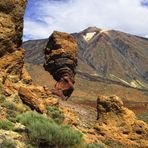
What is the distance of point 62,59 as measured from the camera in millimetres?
39281

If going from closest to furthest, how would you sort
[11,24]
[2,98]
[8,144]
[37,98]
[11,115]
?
1. [8,144]
2. [11,115]
3. [2,98]
4. [37,98]
5. [11,24]

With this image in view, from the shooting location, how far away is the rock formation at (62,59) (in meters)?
38.9

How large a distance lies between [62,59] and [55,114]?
21.1m

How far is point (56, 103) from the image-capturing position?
19328 millimetres

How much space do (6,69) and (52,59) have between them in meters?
19.4

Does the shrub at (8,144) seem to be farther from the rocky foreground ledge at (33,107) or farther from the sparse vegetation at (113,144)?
the sparse vegetation at (113,144)

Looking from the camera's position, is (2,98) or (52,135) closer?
(52,135)

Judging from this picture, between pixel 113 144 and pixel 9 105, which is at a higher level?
pixel 9 105

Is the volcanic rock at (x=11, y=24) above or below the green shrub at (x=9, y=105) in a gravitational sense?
above

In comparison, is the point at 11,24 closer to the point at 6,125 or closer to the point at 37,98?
the point at 37,98

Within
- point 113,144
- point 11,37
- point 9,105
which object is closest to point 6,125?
point 9,105

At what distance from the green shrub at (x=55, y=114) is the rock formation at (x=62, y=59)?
65.2 feet

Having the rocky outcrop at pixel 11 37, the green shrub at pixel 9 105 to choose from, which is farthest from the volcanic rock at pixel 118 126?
the green shrub at pixel 9 105

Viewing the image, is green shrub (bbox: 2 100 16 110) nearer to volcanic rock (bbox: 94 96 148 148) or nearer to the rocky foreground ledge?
the rocky foreground ledge
